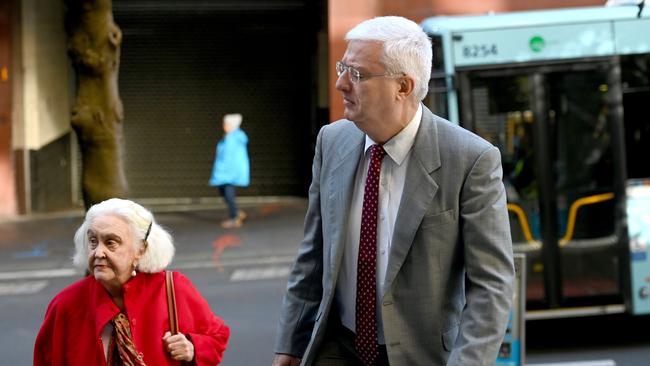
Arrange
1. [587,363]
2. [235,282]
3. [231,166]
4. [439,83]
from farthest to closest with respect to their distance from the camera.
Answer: [231,166] < [235,282] < [439,83] < [587,363]

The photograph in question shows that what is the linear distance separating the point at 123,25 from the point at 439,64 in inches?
528

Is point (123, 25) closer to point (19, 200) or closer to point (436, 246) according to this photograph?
point (19, 200)

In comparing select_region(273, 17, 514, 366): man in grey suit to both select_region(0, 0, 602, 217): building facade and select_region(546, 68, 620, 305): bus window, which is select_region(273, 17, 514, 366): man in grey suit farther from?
select_region(0, 0, 602, 217): building facade

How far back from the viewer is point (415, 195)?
330cm

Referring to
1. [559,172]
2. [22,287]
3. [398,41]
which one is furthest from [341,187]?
[22,287]

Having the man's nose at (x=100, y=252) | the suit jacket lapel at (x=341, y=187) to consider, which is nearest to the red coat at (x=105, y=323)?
the man's nose at (x=100, y=252)

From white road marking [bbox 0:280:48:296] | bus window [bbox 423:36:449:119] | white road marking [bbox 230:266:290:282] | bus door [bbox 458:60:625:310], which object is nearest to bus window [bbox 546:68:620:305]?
bus door [bbox 458:60:625:310]

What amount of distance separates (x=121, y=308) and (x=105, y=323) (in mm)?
113

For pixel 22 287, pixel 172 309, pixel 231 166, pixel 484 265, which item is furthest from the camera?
pixel 231 166

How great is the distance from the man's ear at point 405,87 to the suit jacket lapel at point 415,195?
0.13 m

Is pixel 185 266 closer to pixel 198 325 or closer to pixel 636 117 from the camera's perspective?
pixel 636 117

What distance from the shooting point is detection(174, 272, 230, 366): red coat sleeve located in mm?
4016

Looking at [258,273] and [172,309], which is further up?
[172,309]

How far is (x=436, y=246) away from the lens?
328 centimetres
